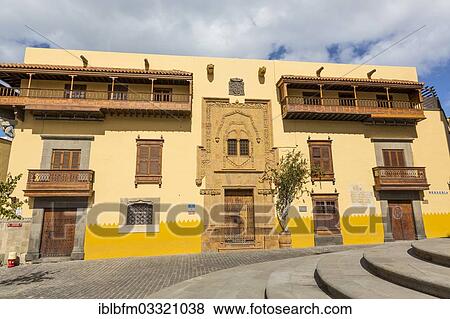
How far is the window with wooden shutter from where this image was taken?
16281mm

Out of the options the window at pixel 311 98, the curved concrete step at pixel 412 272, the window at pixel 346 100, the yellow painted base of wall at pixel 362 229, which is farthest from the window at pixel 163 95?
the curved concrete step at pixel 412 272

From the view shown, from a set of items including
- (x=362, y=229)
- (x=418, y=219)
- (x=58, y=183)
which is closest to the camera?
(x=58, y=183)

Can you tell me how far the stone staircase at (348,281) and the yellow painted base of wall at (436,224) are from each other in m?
12.0

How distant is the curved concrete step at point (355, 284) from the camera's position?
5.11 meters

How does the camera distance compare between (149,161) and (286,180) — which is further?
(149,161)

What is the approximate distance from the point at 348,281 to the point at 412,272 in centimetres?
Result: 126

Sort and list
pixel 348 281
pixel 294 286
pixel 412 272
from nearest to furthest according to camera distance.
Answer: pixel 412 272
pixel 348 281
pixel 294 286

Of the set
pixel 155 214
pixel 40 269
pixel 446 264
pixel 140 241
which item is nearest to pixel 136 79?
pixel 155 214

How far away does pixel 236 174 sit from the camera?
17609mm

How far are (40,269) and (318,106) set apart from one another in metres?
17.4

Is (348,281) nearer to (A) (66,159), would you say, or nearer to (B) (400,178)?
(B) (400,178)

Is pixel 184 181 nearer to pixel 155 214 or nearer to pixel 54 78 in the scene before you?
pixel 155 214

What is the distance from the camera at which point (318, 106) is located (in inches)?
705

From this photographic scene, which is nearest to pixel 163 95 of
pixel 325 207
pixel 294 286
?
pixel 325 207
